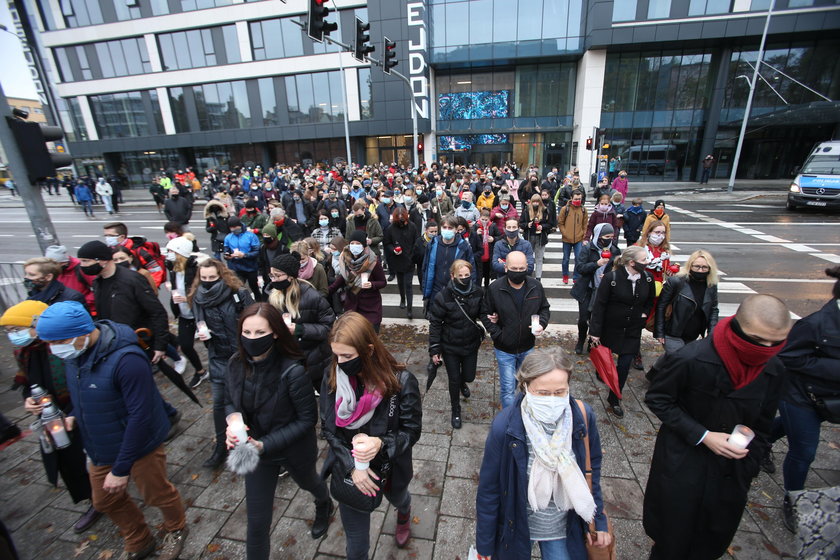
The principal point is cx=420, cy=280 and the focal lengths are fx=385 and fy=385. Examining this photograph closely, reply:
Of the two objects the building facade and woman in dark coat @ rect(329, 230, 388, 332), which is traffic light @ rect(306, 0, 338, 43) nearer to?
woman in dark coat @ rect(329, 230, 388, 332)

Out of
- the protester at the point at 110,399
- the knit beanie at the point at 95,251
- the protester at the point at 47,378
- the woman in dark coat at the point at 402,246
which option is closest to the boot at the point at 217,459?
the protester at the point at 47,378

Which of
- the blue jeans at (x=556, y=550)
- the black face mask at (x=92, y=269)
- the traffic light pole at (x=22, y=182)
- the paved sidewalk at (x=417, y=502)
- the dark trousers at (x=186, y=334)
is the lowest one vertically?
the paved sidewalk at (x=417, y=502)

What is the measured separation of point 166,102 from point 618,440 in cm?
4219

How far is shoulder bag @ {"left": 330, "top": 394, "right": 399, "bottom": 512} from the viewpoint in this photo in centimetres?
246

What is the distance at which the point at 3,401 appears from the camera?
5.25m

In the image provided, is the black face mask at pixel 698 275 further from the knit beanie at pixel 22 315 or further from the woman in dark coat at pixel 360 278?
the knit beanie at pixel 22 315

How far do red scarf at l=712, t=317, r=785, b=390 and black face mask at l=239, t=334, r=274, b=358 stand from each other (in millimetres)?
2781

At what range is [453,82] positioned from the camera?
3284 centimetres

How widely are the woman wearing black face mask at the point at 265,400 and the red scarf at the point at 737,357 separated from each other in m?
2.58

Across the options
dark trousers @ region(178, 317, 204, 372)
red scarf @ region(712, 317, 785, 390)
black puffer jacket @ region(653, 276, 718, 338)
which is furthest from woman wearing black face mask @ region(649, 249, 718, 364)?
dark trousers @ region(178, 317, 204, 372)

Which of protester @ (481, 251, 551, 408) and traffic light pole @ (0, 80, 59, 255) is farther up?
traffic light pole @ (0, 80, 59, 255)

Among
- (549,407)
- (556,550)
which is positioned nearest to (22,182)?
(549,407)

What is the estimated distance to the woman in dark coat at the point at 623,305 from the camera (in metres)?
4.34

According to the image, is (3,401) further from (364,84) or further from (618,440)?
(364,84)
